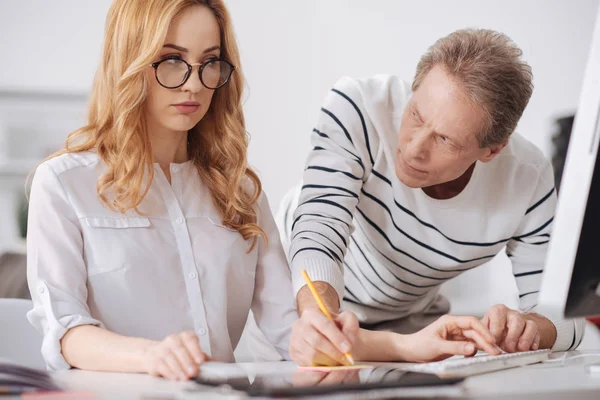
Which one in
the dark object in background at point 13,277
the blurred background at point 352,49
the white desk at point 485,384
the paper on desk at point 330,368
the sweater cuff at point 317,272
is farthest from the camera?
the blurred background at point 352,49

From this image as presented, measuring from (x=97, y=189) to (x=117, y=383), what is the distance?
475mm

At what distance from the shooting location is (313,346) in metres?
1.09

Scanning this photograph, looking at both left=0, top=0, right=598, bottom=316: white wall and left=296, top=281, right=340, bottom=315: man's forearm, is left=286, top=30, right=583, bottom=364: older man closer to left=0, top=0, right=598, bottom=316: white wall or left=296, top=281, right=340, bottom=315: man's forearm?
left=296, top=281, right=340, bottom=315: man's forearm

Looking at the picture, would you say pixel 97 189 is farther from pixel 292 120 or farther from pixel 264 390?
pixel 292 120

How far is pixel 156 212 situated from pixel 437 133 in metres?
0.60

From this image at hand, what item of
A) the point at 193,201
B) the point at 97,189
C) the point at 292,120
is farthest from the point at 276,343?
the point at 292,120

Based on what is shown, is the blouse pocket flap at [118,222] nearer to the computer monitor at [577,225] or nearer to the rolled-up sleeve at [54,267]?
the rolled-up sleeve at [54,267]

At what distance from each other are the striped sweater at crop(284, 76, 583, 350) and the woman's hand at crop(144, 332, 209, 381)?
643 millimetres

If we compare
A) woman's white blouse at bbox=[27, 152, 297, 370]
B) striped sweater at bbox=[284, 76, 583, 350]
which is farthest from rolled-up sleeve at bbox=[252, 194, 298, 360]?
striped sweater at bbox=[284, 76, 583, 350]

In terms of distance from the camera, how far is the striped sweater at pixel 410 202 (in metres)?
1.63

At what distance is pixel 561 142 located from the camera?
3393 millimetres

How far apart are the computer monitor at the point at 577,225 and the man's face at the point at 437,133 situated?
0.54 meters

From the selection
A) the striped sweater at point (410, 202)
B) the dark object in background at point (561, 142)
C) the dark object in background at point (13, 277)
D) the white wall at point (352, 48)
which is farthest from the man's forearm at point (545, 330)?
the white wall at point (352, 48)

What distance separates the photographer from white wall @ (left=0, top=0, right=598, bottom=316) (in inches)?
145
